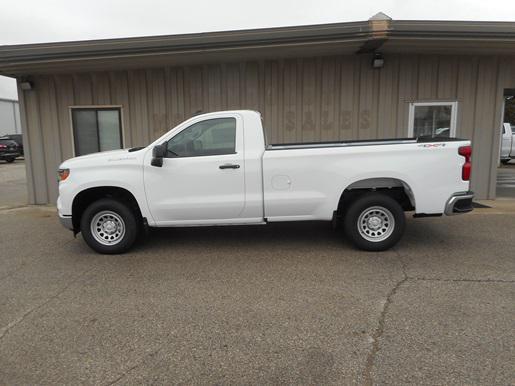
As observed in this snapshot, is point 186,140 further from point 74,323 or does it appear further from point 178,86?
point 178,86

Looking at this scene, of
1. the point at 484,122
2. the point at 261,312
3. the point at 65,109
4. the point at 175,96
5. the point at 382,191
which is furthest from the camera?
the point at 65,109

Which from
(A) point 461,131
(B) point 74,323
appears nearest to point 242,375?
(B) point 74,323

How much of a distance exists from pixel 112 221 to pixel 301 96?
5.27m

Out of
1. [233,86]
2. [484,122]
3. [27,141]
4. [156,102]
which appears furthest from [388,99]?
[27,141]

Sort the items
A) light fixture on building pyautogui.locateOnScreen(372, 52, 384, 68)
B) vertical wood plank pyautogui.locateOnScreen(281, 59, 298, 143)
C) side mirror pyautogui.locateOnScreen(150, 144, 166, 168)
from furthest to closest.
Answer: vertical wood plank pyautogui.locateOnScreen(281, 59, 298, 143) → light fixture on building pyautogui.locateOnScreen(372, 52, 384, 68) → side mirror pyautogui.locateOnScreen(150, 144, 166, 168)

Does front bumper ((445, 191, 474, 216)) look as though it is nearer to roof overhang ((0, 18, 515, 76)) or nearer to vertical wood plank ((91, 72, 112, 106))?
roof overhang ((0, 18, 515, 76))

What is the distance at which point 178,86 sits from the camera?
921cm

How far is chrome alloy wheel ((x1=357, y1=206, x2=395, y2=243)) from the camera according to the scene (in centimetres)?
549

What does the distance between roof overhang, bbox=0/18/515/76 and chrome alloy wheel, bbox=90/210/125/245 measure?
12.3ft

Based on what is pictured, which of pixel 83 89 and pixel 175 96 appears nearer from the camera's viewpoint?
pixel 175 96

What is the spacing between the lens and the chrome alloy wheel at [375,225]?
5.49m

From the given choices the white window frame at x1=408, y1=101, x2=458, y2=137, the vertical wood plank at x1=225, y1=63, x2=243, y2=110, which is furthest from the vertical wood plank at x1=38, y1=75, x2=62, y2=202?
the white window frame at x1=408, y1=101, x2=458, y2=137

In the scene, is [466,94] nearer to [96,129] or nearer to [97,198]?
[97,198]

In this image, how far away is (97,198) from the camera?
18.7 feet
